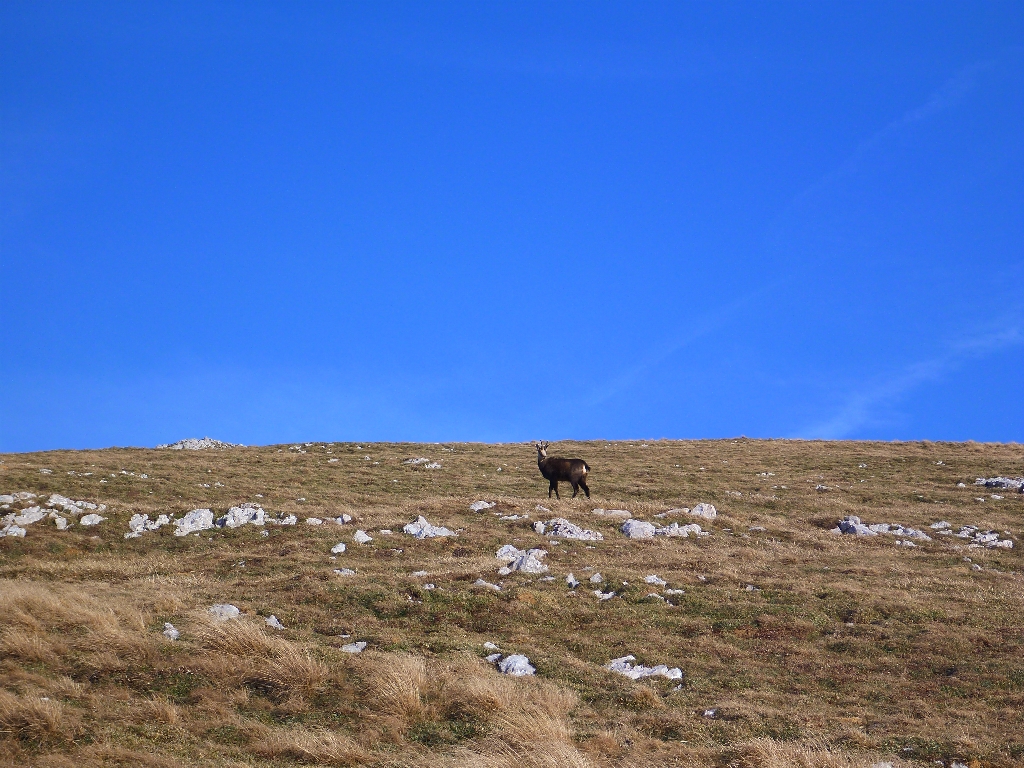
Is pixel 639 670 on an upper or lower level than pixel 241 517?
lower

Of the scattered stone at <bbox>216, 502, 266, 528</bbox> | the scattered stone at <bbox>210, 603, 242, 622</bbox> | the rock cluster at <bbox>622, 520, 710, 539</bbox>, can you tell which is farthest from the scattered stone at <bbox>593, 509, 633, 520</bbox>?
the scattered stone at <bbox>210, 603, 242, 622</bbox>

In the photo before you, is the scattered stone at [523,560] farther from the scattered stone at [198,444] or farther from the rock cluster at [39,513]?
the scattered stone at [198,444]

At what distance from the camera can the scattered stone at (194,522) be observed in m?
26.3

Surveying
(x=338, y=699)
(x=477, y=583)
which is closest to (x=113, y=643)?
(x=338, y=699)

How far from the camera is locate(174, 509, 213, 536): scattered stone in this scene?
2630 cm

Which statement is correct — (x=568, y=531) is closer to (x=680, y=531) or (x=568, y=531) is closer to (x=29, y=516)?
(x=680, y=531)

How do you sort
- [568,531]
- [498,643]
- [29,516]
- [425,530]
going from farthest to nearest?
1. [29,516]
2. [425,530]
3. [568,531]
4. [498,643]

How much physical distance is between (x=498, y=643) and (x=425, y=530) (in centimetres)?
1100

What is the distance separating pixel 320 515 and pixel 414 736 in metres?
18.5

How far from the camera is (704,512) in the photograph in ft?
97.7

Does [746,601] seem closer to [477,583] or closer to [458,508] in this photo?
[477,583]

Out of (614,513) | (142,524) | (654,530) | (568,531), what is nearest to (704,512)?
(614,513)

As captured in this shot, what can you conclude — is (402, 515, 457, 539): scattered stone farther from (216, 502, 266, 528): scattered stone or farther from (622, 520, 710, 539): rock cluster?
(622, 520, 710, 539): rock cluster

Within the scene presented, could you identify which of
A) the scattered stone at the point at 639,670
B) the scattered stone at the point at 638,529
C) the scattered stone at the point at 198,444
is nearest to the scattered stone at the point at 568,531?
the scattered stone at the point at 638,529
